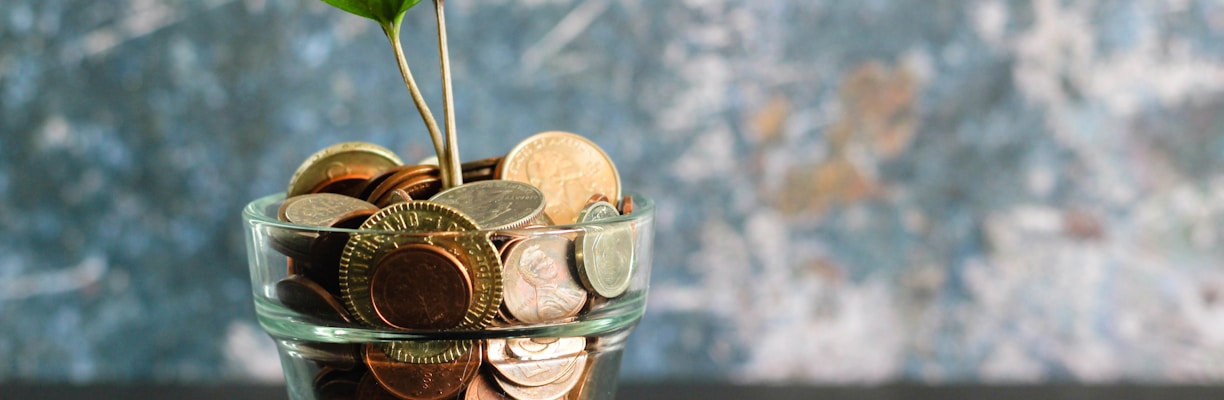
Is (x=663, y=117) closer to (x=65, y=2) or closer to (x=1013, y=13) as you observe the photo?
(x=1013, y=13)

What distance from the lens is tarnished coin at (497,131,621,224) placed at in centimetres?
65

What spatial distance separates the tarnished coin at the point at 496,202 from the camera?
0.52 meters

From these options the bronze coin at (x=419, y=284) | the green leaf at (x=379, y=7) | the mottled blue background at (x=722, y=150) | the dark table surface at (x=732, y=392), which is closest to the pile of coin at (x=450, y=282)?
the bronze coin at (x=419, y=284)

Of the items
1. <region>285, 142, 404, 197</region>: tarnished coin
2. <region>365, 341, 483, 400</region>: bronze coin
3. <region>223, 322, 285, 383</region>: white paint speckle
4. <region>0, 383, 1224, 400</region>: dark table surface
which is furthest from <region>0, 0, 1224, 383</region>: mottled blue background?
<region>365, 341, 483, 400</region>: bronze coin

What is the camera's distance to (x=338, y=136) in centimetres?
Answer: 148

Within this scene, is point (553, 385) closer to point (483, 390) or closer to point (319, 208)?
point (483, 390)

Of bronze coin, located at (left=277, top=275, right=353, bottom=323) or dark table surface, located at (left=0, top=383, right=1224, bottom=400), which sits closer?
bronze coin, located at (left=277, top=275, right=353, bottom=323)

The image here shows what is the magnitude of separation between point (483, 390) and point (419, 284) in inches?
3.1

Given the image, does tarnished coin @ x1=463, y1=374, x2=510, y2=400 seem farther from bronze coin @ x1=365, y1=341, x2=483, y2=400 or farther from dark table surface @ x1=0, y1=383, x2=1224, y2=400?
dark table surface @ x1=0, y1=383, x2=1224, y2=400

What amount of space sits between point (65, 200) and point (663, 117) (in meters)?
0.90

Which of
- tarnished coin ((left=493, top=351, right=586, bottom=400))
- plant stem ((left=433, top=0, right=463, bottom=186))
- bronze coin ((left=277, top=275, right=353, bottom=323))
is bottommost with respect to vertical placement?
tarnished coin ((left=493, top=351, right=586, bottom=400))

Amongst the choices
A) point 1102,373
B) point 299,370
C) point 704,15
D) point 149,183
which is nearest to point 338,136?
point 149,183

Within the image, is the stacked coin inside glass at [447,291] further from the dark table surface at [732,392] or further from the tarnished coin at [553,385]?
the dark table surface at [732,392]

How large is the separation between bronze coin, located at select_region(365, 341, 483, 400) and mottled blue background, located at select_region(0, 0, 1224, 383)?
0.98 metres
